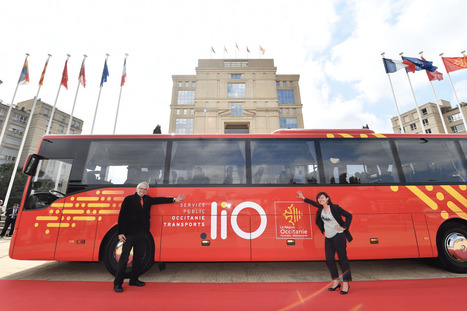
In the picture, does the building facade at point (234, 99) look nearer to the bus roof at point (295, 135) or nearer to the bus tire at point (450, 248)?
the bus roof at point (295, 135)

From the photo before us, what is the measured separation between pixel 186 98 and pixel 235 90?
45.1 feet

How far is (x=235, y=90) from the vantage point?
46.2 metres

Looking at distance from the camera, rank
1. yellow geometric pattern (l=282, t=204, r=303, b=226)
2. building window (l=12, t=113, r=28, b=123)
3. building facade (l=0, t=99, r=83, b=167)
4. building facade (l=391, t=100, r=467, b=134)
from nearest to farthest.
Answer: yellow geometric pattern (l=282, t=204, r=303, b=226), building facade (l=0, t=99, r=83, b=167), building window (l=12, t=113, r=28, b=123), building facade (l=391, t=100, r=467, b=134)

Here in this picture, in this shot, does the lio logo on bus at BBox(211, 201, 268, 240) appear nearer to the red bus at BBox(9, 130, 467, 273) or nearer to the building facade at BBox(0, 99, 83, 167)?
the red bus at BBox(9, 130, 467, 273)

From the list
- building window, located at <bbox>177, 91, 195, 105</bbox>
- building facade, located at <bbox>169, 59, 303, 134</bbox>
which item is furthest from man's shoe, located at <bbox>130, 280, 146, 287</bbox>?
building window, located at <bbox>177, 91, 195, 105</bbox>

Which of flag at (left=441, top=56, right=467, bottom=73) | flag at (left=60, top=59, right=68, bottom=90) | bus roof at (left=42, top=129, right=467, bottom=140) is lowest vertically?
bus roof at (left=42, top=129, right=467, bottom=140)

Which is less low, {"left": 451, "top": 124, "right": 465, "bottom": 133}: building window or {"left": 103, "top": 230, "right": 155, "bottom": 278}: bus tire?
{"left": 451, "top": 124, "right": 465, "bottom": 133}: building window

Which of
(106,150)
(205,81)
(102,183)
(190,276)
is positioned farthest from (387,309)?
(205,81)

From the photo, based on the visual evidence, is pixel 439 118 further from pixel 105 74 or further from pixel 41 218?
pixel 41 218

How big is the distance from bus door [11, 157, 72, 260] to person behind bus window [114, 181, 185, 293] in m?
1.85

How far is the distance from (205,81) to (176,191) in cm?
4532

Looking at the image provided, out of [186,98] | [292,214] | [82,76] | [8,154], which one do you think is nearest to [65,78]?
[82,76]

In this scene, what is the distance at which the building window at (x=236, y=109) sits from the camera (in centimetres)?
4344

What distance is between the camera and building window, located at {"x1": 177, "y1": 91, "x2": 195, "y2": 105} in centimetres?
5078
